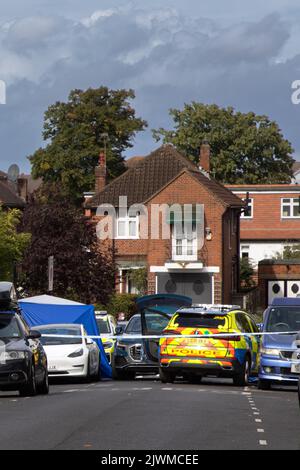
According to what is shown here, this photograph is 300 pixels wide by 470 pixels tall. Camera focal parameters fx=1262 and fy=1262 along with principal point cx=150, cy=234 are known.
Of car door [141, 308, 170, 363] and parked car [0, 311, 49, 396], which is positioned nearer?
parked car [0, 311, 49, 396]

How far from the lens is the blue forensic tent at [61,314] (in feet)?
109

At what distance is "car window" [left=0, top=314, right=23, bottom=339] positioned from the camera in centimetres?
2253

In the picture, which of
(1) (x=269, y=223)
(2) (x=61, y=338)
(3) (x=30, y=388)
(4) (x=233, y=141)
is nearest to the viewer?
(3) (x=30, y=388)

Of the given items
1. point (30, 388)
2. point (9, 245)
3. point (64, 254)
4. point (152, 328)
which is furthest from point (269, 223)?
point (30, 388)

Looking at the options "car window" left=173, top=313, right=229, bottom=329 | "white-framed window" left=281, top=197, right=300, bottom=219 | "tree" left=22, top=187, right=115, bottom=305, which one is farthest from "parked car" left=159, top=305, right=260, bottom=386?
"white-framed window" left=281, top=197, right=300, bottom=219

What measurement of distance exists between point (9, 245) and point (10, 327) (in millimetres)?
21862

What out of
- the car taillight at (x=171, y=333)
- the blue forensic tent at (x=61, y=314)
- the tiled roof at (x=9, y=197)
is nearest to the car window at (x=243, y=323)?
the car taillight at (x=171, y=333)

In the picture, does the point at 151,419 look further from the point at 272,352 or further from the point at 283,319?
the point at 283,319

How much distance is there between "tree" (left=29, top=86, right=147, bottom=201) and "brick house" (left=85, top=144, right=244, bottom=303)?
487 inches

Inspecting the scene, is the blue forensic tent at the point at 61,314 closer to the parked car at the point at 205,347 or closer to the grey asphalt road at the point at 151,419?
the parked car at the point at 205,347

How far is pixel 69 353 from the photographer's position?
2850 centimetres

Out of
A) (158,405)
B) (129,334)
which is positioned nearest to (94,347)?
(129,334)

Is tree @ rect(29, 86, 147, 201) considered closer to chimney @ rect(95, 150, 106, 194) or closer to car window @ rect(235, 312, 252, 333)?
chimney @ rect(95, 150, 106, 194)

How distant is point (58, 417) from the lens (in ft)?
58.1
